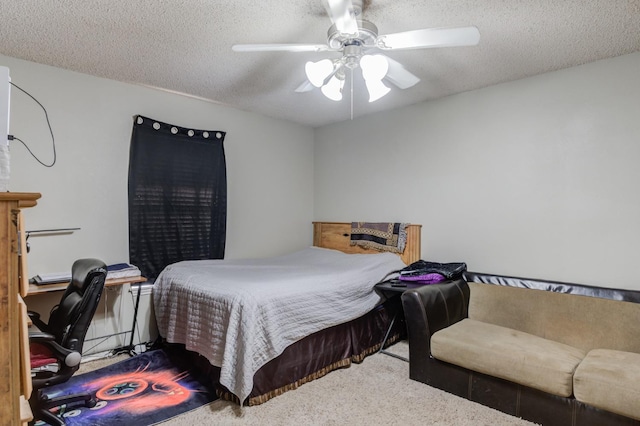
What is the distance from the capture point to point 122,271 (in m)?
2.88

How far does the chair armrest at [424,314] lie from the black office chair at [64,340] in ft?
6.49

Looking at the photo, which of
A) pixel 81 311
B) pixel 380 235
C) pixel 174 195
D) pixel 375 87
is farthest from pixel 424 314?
pixel 174 195

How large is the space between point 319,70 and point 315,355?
1.94 metres

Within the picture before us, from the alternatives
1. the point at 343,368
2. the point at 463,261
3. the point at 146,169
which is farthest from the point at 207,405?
the point at 463,261

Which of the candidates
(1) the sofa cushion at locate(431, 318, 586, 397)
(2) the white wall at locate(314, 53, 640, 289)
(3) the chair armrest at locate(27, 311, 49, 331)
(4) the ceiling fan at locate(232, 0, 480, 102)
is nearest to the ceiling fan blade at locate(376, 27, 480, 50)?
(4) the ceiling fan at locate(232, 0, 480, 102)

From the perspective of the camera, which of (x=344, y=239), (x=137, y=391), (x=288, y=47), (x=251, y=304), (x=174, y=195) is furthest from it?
(x=344, y=239)

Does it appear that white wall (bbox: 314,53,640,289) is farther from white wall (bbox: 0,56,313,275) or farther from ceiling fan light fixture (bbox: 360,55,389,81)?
ceiling fan light fixture (bbox: 360,55,389,81)

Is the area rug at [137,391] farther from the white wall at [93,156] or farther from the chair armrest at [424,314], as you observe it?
the chair armrest at [424,314]

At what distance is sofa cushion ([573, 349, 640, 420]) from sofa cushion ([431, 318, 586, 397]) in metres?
0.06

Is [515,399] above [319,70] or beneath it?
beneath

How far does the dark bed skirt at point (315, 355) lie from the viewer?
2332mm

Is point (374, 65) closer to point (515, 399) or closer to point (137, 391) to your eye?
point (515, 399)

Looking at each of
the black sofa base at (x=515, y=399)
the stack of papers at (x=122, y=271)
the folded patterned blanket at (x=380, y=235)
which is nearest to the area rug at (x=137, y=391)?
the stack of papers at (x=122, y=271)

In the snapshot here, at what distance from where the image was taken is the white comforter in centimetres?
219
